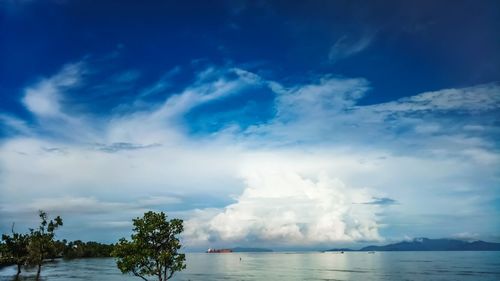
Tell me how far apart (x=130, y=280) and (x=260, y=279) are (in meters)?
43.8

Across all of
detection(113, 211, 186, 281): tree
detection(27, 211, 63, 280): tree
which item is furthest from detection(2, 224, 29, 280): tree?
detection(113, 211, 186, 281): tree

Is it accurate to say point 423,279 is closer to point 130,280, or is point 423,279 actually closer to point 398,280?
point 398,280

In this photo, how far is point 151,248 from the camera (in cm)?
5303

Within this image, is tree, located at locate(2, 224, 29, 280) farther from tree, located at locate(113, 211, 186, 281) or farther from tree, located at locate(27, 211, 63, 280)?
tree, located at locate(113, 211, 186, 281)

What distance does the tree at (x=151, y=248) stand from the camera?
5225 centimetres

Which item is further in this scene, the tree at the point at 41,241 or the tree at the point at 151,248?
the tree at the point at 41,241

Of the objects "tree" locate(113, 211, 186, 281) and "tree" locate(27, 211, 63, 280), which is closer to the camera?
"tree" locate(113, 211, 186, 281)

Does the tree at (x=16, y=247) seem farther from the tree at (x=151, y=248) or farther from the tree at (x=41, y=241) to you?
the tree at (x=151, y=248)

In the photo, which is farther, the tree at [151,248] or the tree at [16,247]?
the tree at [16,247]

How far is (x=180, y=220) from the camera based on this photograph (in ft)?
174

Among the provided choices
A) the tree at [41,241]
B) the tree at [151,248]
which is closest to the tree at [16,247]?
the tree at [41,241]

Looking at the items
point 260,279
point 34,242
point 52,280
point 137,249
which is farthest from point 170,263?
point 260,279

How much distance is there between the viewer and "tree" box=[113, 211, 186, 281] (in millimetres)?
52250

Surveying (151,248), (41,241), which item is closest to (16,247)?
(41,241)
